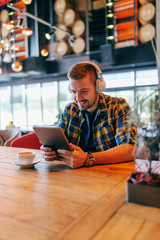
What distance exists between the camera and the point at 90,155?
4.52 ft

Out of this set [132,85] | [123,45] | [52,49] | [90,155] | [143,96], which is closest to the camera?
[143,96]

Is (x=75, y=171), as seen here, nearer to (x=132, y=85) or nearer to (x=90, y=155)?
(x=90, y=155)

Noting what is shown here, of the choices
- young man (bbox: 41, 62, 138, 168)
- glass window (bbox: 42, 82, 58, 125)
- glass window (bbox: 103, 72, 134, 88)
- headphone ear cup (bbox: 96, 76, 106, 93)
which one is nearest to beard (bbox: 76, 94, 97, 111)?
young man (bbox: 41, 62, 138, 168)

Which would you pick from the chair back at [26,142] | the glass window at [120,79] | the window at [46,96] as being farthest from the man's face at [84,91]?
the glass window at [120,79]

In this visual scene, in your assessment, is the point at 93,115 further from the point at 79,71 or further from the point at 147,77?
the point at 147,77

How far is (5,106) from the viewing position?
10.2m

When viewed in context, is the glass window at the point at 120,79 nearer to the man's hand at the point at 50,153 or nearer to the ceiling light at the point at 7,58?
the ceiling light at the point at 7,58

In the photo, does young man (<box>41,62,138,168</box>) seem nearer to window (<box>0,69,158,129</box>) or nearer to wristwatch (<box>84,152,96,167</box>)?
wristwatch (<box>84,152,96,167</box>)

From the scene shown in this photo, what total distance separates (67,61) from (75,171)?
622 cm

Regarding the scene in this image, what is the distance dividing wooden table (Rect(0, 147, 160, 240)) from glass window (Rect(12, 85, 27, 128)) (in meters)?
8.44

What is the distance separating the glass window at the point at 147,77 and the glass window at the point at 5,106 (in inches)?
222

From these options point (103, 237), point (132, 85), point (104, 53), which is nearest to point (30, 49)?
point (104, 53)

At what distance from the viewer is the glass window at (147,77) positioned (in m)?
6.47

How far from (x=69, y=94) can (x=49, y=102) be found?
979mm
